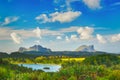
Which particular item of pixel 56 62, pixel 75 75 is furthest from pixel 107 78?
pixel 56 62

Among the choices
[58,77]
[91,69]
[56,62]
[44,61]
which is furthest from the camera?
[44,61]

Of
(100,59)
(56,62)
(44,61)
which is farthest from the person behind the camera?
(44,61)

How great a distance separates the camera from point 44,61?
187750mm

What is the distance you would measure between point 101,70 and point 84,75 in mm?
7606

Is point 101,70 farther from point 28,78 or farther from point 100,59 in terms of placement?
point 100,59

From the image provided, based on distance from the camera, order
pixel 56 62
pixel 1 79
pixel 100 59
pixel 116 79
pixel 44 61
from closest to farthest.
Result: pixel 116 79
pixel 1 79
pixel 100 59
pixel 56 62
pixel 44 61

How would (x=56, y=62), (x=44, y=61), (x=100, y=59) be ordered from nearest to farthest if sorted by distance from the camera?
(x=100, y=59) → (x=56, y=62) → (x=44, y=61)

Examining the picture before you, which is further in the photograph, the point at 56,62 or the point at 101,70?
the point at 56,62

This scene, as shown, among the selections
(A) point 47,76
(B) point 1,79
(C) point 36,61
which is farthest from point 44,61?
(A) point 47,76

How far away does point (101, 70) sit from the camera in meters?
56.2

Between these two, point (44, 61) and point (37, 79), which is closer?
point (37, 79)

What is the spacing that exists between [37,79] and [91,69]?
11975 mm

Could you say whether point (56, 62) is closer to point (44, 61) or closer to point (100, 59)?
point (44, 61)

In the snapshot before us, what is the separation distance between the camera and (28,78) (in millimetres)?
47594
